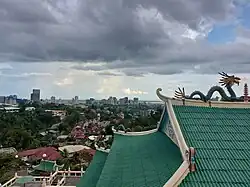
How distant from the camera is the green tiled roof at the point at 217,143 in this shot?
27.7 feet

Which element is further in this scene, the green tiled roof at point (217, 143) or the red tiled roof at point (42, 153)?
the red tiled roof at point (42, 153)

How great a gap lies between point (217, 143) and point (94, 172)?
18.4 feet

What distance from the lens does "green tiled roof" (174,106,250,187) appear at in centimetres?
845

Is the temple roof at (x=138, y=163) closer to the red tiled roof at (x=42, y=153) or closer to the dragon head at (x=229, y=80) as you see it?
the dragon head at (x=229, y=80)

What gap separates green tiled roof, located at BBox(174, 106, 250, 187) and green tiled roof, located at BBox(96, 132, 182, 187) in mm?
722

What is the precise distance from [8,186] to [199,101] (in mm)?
13901

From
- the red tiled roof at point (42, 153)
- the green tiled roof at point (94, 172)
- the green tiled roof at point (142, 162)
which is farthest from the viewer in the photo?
the red tiled roof at point (42, 153)

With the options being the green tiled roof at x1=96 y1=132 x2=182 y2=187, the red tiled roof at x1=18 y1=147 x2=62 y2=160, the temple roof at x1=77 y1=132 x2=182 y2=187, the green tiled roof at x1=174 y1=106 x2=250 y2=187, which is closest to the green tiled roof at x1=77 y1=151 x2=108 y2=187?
the temple roof at x1=77 y1=132 x2=182 y2=187

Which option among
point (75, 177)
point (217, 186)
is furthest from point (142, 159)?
point (75, 177)

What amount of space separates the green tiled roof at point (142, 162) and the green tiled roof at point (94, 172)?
0.99 meters

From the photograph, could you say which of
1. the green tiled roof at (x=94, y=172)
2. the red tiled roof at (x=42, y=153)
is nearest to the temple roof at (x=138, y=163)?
the green tiled roof at (x=94, y=172)

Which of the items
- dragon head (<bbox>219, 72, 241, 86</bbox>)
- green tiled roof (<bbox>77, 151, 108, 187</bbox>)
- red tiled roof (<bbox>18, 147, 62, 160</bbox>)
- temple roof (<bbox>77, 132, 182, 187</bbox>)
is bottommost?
red tiled roof (<bbox>18, 147, 62, 160</bbox>)

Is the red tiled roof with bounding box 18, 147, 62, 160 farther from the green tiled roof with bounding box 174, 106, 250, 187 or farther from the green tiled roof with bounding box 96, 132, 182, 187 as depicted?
the green tiled roof with bounding box 174, 106, 250, 187

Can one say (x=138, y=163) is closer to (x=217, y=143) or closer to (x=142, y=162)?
(x=142, y=162)
